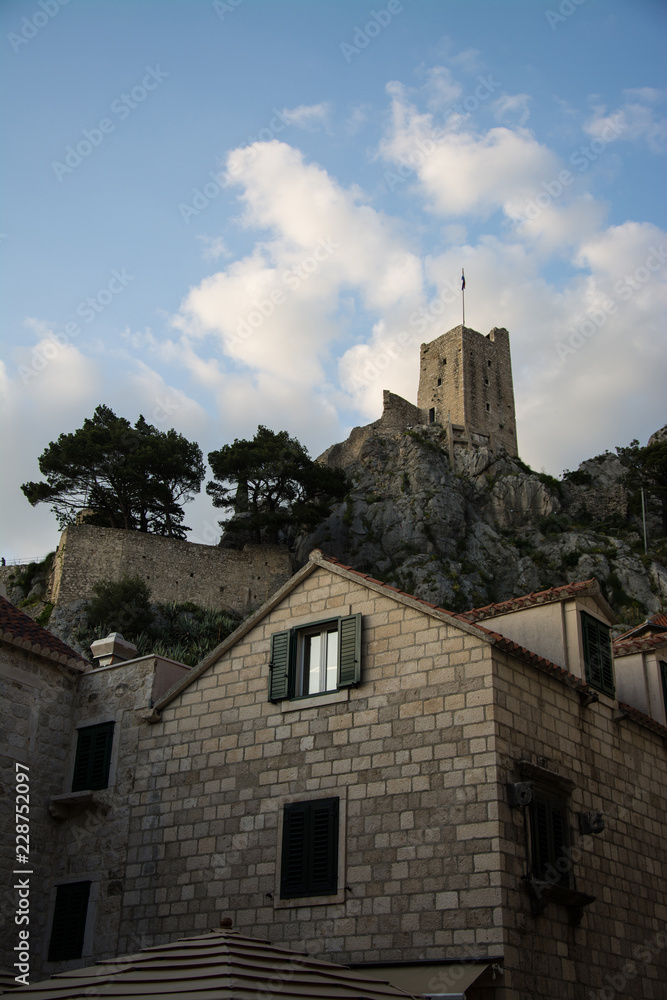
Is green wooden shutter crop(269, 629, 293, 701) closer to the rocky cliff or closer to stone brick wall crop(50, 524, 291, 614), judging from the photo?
stone brick wall crop(50, 524, 291, 614)

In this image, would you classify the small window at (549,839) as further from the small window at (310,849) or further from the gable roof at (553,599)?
the gable roof at (553,599)

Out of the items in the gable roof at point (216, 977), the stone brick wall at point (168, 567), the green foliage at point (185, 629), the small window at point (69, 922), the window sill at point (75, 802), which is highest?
the stone brick wall at point (168, 567)

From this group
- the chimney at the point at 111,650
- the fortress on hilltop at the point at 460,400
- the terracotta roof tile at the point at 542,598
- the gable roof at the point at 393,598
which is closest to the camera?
the gable roof at the point at 393,598

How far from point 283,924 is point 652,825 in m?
6.00

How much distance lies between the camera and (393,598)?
1318cm

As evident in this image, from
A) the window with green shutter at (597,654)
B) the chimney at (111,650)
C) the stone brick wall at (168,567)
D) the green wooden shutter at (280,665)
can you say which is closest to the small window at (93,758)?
the chimney at (111,650)

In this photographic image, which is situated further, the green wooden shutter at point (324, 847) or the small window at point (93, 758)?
the small window at point (93, 758)

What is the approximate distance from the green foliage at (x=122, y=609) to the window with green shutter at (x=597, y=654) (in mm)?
26571

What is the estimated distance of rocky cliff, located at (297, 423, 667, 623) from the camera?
4694 cm

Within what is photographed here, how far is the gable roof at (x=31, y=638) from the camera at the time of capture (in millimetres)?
14852

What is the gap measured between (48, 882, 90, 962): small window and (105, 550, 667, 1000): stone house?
75cm

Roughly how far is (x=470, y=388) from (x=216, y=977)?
57.2 m

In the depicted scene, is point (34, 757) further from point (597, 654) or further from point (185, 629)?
point (185, 629)

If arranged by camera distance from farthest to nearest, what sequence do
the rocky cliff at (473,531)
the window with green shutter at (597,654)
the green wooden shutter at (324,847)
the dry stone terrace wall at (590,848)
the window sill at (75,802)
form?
the rocky cliff at (473,531), the window sill at (75,802), the window with green shutter at (597,654), the green wooden shutter at (324,847), the dry stone terrace wall at (590,848)
